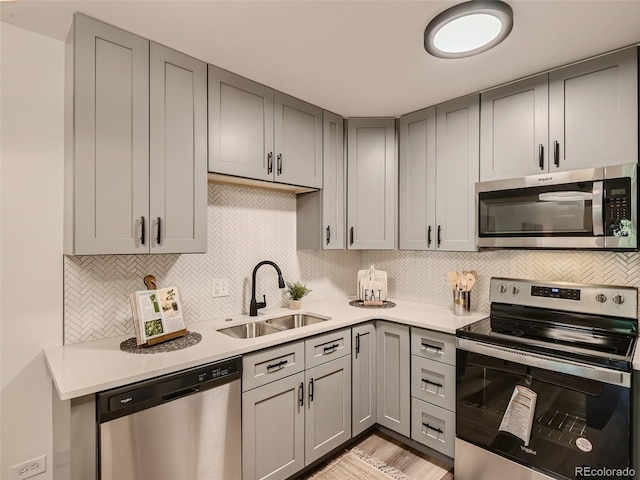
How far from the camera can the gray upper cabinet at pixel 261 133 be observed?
198 cm

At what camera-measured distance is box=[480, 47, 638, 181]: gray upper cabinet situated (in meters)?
1.75

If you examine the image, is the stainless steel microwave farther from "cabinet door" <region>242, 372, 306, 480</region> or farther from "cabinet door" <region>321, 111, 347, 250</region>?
"cabinet door" <region>242, 372, 306, 480</region>

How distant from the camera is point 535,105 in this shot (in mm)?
2045

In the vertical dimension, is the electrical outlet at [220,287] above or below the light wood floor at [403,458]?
above

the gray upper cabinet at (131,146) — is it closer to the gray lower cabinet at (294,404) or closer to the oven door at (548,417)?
the gray lower cabinet at (294,404)

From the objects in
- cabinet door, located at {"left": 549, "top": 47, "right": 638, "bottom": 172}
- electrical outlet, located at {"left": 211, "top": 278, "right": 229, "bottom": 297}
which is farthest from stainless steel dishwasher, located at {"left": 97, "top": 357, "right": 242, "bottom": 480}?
cabinet door, located at {"left": 549, "top": 47, "right": 638, "bottom": 172}

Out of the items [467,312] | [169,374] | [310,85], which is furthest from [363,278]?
[169,374]

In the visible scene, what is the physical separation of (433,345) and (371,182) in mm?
1310

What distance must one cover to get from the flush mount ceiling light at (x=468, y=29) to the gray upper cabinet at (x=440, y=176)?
72 cm

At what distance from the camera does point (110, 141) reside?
1.61 meters

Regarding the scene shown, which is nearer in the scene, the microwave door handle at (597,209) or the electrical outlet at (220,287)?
the microwave door handle at (597,209)

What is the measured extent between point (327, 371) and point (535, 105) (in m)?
2.03

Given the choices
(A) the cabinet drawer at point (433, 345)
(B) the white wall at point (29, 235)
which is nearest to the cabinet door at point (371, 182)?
(A) the cabinet drawer at point (433, 345)

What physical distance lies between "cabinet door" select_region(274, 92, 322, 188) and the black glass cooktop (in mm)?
1439
